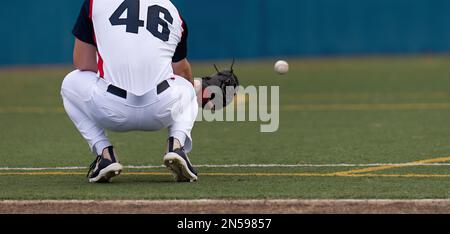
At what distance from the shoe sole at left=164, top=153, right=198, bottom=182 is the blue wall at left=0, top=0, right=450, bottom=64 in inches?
636

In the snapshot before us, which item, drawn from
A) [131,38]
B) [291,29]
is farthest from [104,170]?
[291,29]

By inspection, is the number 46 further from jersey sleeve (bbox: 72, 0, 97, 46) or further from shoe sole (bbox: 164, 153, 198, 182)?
shoe sole (bbox: 164, 153, 198, 182)

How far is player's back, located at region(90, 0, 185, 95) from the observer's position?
24.2ft

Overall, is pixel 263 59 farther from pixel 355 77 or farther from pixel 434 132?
pixel 434 132

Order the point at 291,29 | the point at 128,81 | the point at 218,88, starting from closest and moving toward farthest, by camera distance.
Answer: the point at 128,81 < the point at 218,88 < the point at 291,29

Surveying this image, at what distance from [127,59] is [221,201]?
1383 mm

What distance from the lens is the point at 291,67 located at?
23266mm

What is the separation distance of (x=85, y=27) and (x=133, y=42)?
41cm

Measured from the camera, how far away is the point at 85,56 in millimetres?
7672

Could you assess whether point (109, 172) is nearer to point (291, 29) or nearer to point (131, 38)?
point (131, 38)

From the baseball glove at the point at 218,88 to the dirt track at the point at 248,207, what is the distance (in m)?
1.87

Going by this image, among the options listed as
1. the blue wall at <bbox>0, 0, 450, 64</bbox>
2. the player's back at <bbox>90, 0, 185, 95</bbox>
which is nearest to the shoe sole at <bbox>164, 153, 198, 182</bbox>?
the player's back at <bbox>90, 0, 185, 95</bbox>

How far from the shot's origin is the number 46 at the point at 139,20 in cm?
746

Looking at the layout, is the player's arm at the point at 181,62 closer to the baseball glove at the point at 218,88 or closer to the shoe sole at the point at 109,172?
the baseball glove at the point at 218,88
